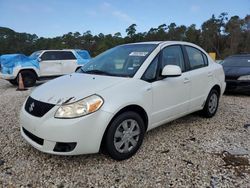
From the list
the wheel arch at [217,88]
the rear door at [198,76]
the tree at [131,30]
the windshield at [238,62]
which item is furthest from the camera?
the tree at [131,30]

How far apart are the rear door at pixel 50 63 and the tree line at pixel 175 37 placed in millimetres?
39008

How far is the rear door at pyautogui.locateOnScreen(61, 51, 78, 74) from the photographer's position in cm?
1149

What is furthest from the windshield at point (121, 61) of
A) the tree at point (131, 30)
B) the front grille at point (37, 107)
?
the tree at point (131, 30)

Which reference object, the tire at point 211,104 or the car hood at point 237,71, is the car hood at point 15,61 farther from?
the tire at point 211,104

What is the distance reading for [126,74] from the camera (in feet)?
11.1

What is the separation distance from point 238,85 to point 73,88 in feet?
18.9

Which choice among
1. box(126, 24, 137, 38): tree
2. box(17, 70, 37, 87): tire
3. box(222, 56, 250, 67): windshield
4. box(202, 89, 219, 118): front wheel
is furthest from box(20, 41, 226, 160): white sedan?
box(126, 24, 137, 38): tree

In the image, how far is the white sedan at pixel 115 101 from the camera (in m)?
2.75

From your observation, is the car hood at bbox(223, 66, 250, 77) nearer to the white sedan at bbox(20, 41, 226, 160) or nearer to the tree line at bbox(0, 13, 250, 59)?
the white sedan at bbox(20, 41, 226, 160)

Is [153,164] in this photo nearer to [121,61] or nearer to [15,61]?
[121,61]

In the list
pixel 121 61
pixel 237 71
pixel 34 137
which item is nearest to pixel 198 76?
pixel 121 61

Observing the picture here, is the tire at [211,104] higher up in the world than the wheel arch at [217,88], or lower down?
lower down

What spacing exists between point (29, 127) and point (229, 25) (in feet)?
220

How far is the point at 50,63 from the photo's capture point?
36.2 feet
